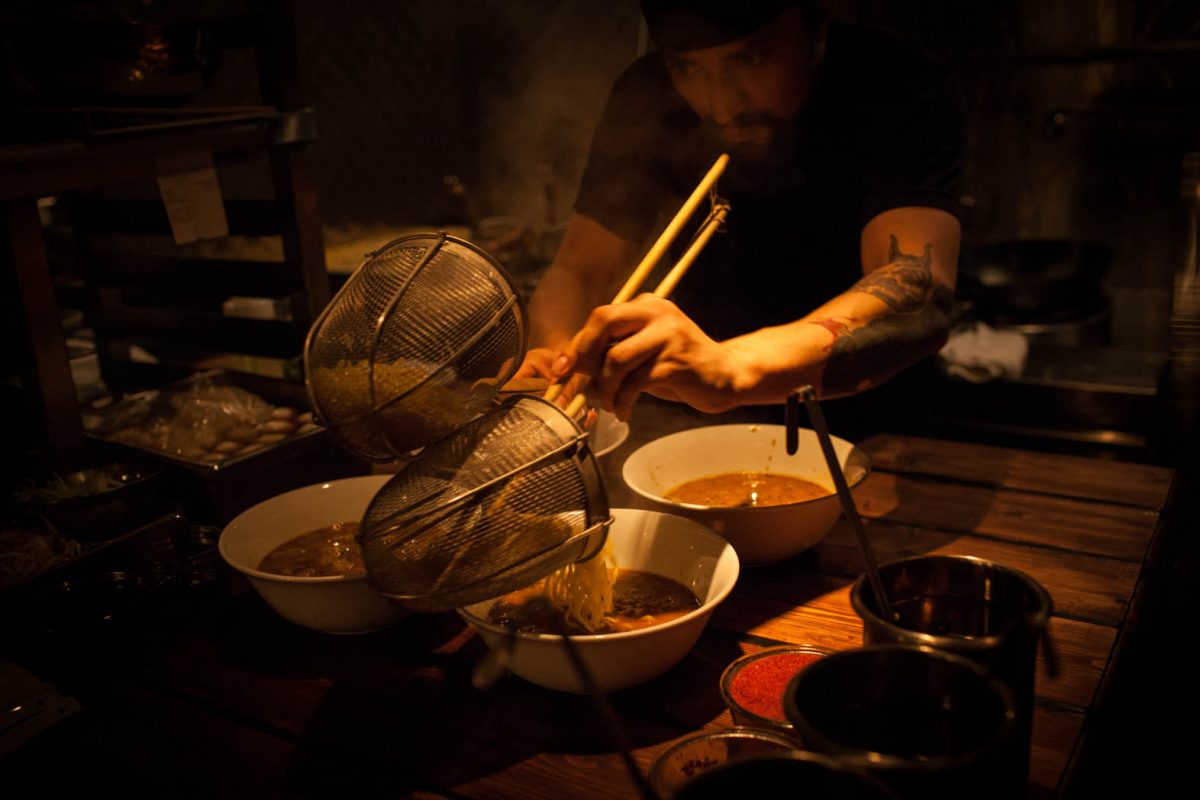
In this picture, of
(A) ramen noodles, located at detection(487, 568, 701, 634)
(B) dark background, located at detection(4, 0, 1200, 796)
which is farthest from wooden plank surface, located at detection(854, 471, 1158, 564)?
(B) dark background, located at detection(4, 0, 1200, 796)

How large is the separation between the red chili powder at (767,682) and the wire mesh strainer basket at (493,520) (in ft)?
0.98

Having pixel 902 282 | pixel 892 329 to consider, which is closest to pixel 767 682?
pixel 892 329

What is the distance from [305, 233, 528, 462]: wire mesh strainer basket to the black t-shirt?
1212 mm

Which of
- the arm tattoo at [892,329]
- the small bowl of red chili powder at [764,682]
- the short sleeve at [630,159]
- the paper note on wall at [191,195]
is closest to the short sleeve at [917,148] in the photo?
the arm tattoo at [892,329]

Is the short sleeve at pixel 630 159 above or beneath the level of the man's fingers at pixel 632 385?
above

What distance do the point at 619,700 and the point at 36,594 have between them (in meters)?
1.08

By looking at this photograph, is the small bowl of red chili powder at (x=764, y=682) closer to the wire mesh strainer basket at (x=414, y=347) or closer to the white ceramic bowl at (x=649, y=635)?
the white ceramic bowl at (x=649, y=635)

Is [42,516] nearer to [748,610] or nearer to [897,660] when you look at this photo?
[748,610]

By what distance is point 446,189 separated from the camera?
5.70 meters

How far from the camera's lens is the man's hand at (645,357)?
5.24 ft

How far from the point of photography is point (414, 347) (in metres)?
1.62

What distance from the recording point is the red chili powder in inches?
52.4

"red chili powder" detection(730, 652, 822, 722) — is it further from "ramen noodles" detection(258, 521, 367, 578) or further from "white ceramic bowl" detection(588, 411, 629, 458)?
"white ceramic bowl" detection(588, 411, 629, 458)

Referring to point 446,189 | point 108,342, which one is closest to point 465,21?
point 446,189
